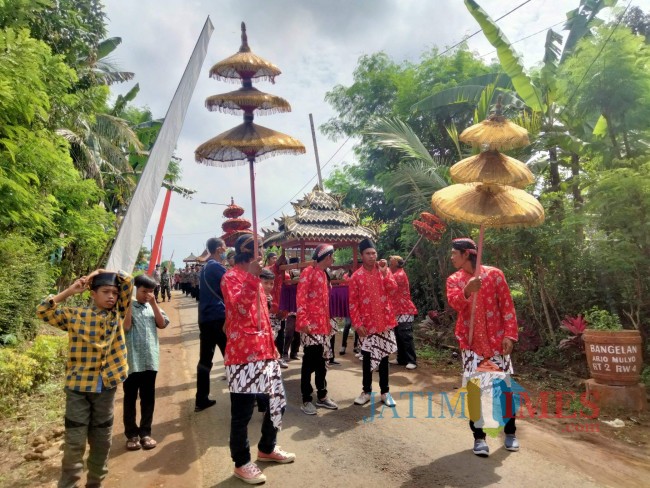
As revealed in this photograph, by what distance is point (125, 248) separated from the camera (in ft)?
9.44

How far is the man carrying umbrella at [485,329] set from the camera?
4078 millimetres

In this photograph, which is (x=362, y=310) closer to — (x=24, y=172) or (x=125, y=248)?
(x=125, y=248)

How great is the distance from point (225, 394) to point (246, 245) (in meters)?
→ 3.20

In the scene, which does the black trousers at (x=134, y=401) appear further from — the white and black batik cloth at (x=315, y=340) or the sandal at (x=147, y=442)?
the white and black batik cloth at (x=315, y=340)

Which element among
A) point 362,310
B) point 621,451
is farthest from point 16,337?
point 621,451

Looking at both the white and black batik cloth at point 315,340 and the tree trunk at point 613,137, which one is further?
the tree trunk at point 613,137

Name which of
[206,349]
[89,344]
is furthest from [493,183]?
[206,349]

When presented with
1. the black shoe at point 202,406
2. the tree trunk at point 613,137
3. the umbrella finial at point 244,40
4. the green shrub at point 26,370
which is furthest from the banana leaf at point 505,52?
the green shrub at point 26,370

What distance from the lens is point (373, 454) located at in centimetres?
412

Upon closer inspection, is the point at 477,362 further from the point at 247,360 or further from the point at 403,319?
the point at 403,319

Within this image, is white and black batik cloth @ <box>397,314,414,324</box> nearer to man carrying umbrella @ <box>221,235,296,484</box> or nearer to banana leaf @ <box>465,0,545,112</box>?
man carrying umbrella @ <box>221,235,296,484</box>

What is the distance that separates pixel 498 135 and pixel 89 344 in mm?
3770

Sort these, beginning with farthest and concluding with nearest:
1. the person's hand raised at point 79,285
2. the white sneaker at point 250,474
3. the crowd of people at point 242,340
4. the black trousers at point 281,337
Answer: the black trousers at point 281,337
the white sneaker at point 250,474
the crowd of people at point 242,340
the person's hand raised at point 79,285

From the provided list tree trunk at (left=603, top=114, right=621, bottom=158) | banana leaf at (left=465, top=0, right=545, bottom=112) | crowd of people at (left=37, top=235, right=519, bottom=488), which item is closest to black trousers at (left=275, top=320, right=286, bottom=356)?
crowd of people at (left=37, top=235, right=519, bottom=488)
